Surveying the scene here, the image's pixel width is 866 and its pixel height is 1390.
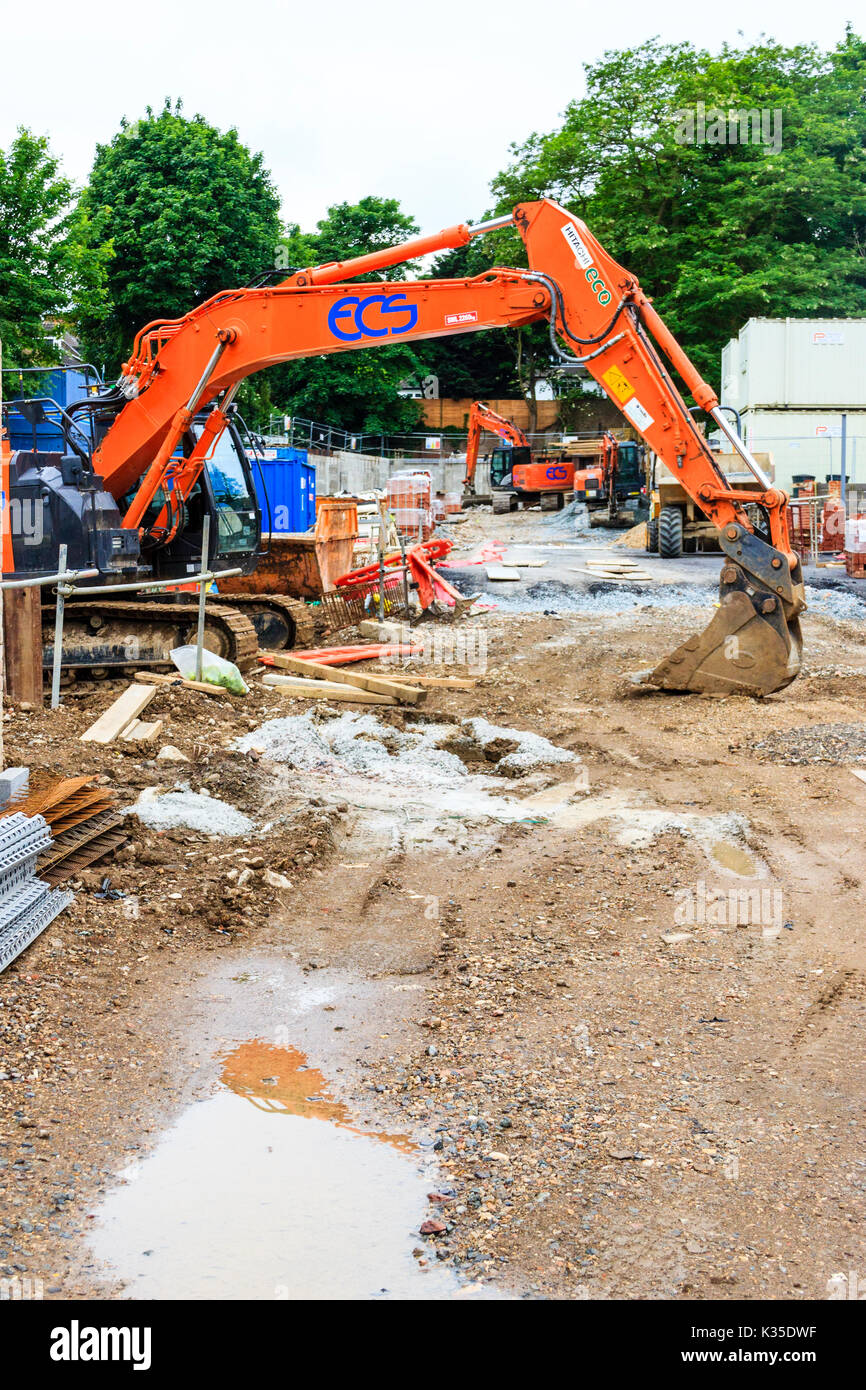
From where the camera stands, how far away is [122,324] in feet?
110

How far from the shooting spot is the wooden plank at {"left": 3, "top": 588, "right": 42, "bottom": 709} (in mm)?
9578

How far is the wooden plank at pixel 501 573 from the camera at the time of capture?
19.9m

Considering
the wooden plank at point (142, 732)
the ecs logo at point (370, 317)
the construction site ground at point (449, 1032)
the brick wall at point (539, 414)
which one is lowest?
the construction site ground at point (449, 1032)

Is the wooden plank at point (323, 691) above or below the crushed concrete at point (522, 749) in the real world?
above

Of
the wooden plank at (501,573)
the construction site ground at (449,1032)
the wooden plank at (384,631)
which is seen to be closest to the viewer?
the construction site ground at (449,1032)

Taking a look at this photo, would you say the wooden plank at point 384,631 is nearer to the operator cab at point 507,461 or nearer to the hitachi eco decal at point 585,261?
the hitachi eco decal at point 585,261

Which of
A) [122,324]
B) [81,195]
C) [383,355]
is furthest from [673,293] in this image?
[81,195]

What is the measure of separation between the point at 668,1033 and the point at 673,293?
38.2 meters

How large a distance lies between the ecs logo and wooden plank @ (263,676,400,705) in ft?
10.6

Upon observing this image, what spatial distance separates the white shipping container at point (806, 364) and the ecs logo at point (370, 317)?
18.6 meters

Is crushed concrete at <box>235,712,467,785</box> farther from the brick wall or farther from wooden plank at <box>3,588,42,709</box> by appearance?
the brick wall

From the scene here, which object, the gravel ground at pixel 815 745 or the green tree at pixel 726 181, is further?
the green tree at pixel 726 181

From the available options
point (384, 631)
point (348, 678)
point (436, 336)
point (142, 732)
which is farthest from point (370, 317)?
point (142, 732)

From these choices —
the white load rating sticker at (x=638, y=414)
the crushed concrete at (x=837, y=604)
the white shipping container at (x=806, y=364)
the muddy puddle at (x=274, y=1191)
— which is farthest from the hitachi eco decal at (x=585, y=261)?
the white shipping container at (x=806, y=364)
